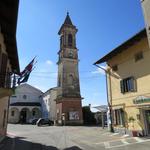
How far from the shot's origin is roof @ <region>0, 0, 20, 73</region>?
8133 millimetres

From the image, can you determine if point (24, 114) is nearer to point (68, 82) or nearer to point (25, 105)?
point (25, 105)

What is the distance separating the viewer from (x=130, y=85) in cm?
1794

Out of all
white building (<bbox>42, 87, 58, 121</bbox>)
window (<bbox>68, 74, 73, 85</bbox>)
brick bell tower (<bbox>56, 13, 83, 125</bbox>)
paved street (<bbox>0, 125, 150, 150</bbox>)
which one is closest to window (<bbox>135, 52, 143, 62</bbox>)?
paved street (<bbox>0, 125, 150, 150</bbox>)

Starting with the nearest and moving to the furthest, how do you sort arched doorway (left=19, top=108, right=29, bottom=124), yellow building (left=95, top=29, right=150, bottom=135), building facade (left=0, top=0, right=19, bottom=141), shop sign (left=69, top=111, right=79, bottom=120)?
building facade (left=0, top=0, right=19, bottom=141) < yellow building (left=95, top=29, right=150, bottom=135) < shop sign (left=69, top=111, right=79, bottom=120) < arched doorway (left=19, top=108, right=29, bottom=124)

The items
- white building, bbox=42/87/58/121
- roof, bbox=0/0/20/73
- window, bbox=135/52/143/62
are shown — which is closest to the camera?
roof, bbox=0/0/20/73

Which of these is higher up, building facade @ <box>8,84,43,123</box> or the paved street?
building facade @ <box>8,84,43,123</box>

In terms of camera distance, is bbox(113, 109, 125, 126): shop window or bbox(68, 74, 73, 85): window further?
bbox(68, 74, 73, 85): window

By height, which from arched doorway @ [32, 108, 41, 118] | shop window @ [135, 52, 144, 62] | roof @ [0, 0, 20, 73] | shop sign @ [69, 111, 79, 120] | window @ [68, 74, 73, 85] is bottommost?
shop sign @ [69, 111, 79, 120]

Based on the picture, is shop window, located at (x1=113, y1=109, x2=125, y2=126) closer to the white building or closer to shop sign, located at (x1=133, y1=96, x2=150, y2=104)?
shop sign, located at (x1=133, y1=96, x2=150, y2=104)

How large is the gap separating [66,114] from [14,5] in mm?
33119

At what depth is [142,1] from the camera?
783 cm

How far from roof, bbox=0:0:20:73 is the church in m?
27.0

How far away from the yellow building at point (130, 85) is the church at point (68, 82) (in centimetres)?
1970

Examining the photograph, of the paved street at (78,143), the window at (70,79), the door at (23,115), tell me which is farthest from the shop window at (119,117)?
the door at (23,115)
